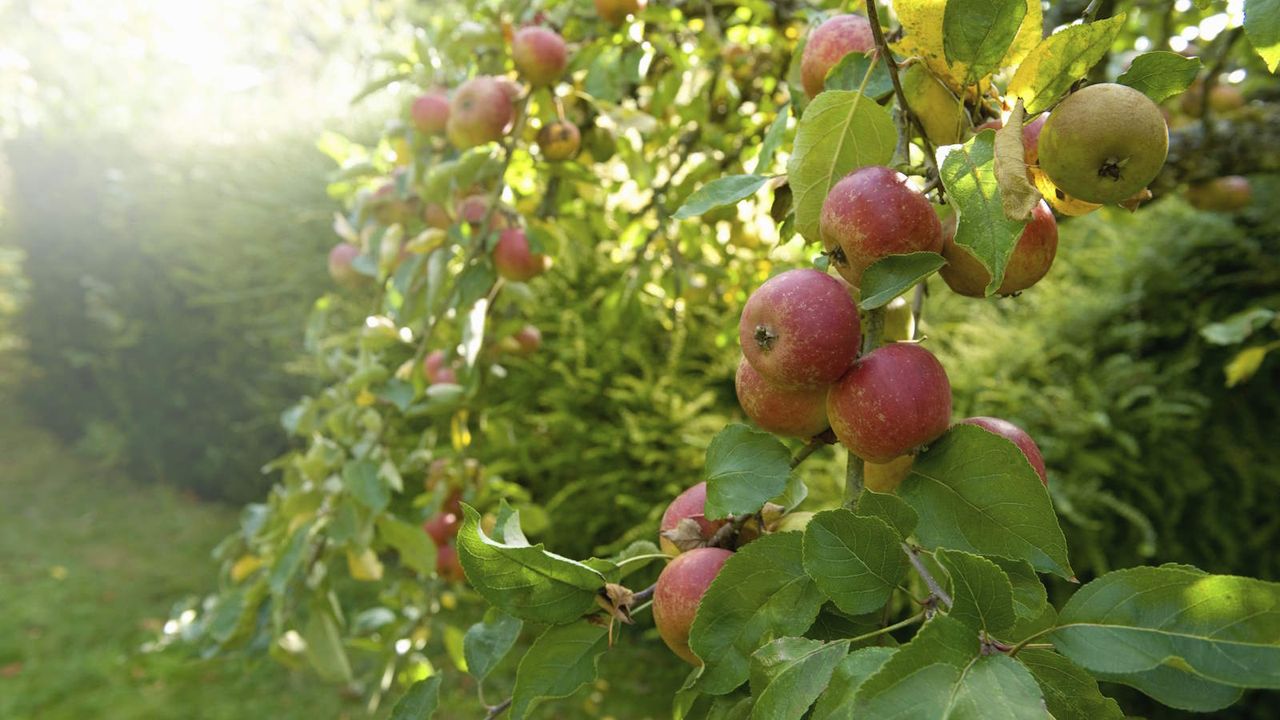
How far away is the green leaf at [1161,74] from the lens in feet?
1.70

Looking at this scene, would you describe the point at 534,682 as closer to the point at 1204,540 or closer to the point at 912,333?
the point at 912,333

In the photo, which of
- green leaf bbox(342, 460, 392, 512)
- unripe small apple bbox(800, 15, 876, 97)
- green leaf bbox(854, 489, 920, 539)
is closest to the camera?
green leaf bbox(854, 489, 920, 539)

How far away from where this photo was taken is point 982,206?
0.46 meters

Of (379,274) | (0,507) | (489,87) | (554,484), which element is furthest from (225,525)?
(489,87)

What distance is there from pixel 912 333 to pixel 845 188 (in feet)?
0.56

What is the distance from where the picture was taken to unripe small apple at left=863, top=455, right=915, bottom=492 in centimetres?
57

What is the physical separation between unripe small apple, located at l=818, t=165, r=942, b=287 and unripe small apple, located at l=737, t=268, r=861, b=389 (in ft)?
0.09

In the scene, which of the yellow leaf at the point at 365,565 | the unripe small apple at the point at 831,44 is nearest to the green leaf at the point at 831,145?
the unripe small apple at the point at 831,44

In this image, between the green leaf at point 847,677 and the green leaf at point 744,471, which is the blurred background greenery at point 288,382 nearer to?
the green leaf at point 744,471

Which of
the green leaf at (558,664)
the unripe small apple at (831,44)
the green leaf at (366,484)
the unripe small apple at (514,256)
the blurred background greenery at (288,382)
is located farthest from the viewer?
the blurred background greenery at (288,382)

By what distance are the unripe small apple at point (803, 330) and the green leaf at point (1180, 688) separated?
23cm

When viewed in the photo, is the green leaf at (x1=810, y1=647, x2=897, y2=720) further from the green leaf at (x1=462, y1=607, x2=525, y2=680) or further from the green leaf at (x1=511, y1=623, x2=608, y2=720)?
the green leaf at (x1=462, y1=607, x2=525, y2=680)

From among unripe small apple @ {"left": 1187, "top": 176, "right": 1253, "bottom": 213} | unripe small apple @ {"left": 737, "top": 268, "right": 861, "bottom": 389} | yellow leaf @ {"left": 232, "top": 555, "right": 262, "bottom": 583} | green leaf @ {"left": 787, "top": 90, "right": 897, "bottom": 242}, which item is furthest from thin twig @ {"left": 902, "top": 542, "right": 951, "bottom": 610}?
unripe small apple @ {"left": 1187, "top": 176, "right": 1253, "bottom": 213}

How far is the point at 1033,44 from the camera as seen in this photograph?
55 cm
